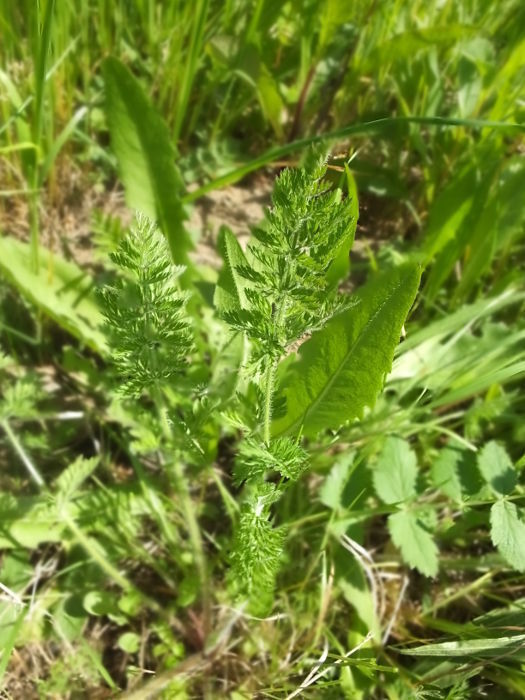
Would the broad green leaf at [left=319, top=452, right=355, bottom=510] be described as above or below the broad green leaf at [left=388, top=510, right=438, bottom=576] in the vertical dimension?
above

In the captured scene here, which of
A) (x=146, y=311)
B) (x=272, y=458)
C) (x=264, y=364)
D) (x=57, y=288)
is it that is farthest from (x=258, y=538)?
(x=57, y=288)

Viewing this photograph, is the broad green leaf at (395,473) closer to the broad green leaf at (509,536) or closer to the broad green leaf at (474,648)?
the broad green leaf at (509,536)

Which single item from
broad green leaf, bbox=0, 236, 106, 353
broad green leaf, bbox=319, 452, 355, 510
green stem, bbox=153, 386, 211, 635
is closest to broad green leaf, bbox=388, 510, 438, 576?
broad green leaf, bbox=319, 452, 355, 510

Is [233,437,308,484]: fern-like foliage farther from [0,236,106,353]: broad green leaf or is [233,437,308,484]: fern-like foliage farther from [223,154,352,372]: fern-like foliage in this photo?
[0,236,106,353]: broad green leaf

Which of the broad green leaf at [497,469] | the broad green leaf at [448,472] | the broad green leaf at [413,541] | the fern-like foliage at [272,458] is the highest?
the fern-like foliage at [272,458]

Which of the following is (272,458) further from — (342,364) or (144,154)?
(144,154)

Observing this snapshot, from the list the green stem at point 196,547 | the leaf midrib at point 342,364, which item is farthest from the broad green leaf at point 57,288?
the leaf midrib at point 342,364
